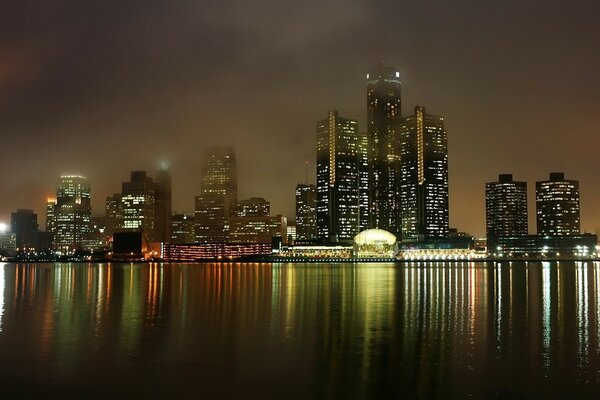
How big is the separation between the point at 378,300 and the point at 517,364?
108 feet

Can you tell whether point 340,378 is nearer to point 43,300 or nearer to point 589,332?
point 589,332

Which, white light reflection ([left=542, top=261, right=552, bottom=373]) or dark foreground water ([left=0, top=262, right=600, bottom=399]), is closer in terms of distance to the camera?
dark foreground water ([left=0, top=262, right=600, bottom=399])

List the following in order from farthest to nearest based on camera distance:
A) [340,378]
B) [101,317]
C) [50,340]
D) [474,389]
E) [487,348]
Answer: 1. [101,317]
2. [50,340]
3. [487,348]
4. [340,378]
5. [474,389]

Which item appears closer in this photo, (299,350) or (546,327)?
(299,350)

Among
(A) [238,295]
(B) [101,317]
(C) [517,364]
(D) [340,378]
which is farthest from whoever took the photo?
(A) [238,295]

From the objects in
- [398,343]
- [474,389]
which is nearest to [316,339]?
[398,343]

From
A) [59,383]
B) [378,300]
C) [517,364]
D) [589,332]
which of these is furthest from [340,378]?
[378,300]

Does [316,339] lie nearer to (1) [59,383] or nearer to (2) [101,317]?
(1) [59,383]

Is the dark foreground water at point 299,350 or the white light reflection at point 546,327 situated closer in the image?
the dark foreground water at point 299,350

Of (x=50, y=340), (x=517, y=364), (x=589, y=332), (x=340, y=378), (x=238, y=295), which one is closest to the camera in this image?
(x=340, y=378)

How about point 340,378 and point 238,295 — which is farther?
point 238,295

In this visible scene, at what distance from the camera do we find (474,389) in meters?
23.2

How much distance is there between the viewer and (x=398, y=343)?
3344cm

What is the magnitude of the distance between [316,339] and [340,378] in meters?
10.1
